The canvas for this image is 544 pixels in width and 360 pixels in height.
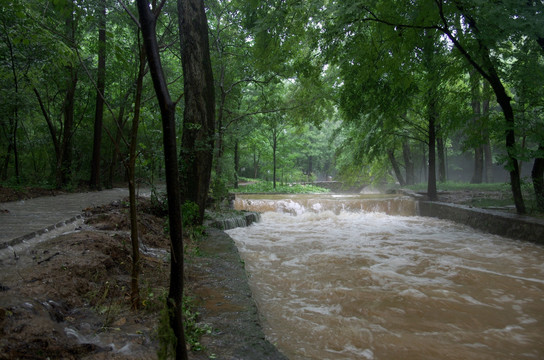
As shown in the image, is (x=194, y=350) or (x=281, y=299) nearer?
(x=194, y=350)

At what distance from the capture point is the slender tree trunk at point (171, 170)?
137 centimetres

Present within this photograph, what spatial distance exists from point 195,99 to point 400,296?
4928 millimetres

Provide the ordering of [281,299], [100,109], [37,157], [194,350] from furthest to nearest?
[37,157]
[100,109]
[281,299]
[194,350]

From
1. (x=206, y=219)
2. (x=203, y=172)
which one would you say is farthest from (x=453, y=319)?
(x=206, y=219)

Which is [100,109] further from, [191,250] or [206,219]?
[191,250]

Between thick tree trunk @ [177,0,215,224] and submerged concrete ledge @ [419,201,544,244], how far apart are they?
22.3 feet

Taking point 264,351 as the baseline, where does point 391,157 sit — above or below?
above

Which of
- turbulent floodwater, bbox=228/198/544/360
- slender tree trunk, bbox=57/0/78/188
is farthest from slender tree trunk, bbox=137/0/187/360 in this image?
slender tree trunk, bbox=57/0/78/188

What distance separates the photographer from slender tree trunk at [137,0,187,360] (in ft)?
4.50

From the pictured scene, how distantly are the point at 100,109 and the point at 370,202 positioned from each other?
11271mm

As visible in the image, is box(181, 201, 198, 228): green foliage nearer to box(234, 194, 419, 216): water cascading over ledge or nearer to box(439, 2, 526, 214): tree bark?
box(439, 2, 526, 214): tree bark

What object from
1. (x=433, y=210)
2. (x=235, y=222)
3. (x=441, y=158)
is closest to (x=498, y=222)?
(x=433, y=210)

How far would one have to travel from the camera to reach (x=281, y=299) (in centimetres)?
382

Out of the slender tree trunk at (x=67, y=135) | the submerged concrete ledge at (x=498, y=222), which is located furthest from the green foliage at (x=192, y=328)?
the slender tree trunk at (x=67, y=135)
